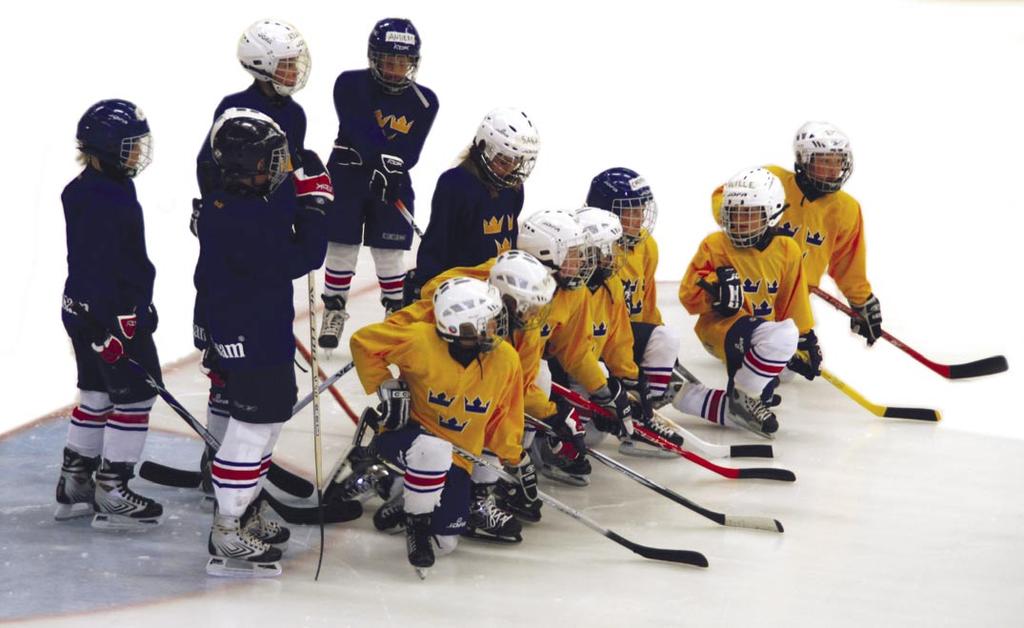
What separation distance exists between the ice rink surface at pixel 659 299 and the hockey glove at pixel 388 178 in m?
0.60

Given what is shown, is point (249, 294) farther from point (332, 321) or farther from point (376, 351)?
point (332, 321)

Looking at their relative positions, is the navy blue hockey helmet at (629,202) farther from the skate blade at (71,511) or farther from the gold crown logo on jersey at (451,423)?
the skate blade at (71,511)

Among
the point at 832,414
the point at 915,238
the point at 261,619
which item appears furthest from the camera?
the point at 915,238

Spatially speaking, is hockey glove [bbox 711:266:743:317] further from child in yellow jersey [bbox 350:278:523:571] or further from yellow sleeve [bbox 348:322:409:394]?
yellow sleeve [bbox 348:322:409:394]

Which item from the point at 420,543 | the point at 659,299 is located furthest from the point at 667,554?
the point at 659,299

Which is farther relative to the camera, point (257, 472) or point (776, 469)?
point (776, 469)

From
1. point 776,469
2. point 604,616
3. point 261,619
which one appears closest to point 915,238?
point 776,469

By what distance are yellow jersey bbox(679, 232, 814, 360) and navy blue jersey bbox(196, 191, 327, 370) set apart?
1762mm

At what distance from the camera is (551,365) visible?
15.6 feet

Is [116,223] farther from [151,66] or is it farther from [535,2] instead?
[535,2]

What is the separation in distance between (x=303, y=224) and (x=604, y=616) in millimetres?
1198

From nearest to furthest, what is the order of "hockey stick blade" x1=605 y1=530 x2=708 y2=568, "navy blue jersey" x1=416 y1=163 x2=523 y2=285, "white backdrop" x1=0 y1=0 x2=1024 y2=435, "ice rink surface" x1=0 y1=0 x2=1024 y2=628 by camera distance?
1. "ice rink surface" x1=0 y1=0 x2=1024 y2=628
2. "hockey stick blade" x1=605 y1=530 x2=708 y2=568
3. "navy blue jersey" x1=416 y1=163 x2=523 y2=285
4. "white backdrop" x1=0 y1=0 x2=1024 y2=435

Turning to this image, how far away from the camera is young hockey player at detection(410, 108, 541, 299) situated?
4.59 m

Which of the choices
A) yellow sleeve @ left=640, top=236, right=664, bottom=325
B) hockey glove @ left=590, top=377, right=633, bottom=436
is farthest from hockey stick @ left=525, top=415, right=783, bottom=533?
yellow sleeve @ left=640, top=236, right=664, bottom=325
